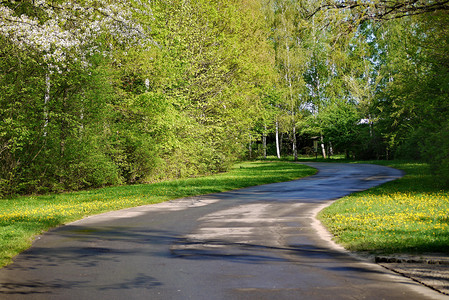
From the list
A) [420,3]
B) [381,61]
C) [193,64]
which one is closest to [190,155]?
[193,64]

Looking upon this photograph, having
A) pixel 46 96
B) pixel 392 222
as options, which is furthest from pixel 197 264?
pixel 46 96

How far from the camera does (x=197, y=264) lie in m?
7.54

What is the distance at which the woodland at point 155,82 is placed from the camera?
556 inches

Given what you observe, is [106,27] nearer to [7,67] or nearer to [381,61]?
[7,67]

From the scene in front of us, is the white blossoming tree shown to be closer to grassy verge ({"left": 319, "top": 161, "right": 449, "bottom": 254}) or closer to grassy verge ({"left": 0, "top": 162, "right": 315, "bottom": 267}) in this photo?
grassy verge ({"left": 0, "top": 162, "right": 315, "bottom": 267})

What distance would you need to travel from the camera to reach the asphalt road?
19.7 ft

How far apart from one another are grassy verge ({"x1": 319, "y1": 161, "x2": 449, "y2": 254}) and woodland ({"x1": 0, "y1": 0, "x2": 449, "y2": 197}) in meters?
3.89

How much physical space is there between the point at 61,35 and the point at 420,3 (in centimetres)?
1054

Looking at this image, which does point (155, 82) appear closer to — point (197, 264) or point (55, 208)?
point (55, 208)

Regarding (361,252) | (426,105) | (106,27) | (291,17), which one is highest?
(291,17)

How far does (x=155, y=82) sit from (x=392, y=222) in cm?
2000

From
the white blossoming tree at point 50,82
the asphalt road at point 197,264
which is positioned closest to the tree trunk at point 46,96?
the white blossoming tree at point 50,82

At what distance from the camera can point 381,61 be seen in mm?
61000

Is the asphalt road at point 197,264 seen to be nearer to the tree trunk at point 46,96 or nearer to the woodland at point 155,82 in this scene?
the woodland at point 155,82
